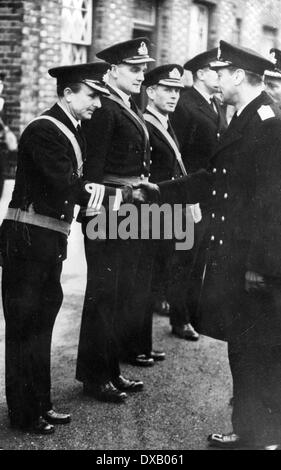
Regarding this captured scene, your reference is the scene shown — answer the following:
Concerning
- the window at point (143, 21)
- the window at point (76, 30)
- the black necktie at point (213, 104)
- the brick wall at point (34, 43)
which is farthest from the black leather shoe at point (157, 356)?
the window at point (143, 21)

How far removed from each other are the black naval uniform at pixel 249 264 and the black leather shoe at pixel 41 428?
3.38 ft

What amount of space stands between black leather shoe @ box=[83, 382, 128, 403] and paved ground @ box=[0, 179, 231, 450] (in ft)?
0.15

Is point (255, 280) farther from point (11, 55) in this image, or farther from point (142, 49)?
point (11, 55)

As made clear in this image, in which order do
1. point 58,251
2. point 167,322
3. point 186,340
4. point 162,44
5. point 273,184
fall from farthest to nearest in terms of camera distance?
point 162,44, point 167,322, point 186,340, point 58,251, point 273,184

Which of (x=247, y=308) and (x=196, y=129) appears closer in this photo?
(x=247, y=308)

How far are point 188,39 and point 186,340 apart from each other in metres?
8.24

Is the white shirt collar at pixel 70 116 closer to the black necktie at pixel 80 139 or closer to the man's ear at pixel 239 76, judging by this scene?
the black necktie at pixel 80 139

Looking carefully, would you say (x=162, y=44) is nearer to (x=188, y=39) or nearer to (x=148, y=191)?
(x=188, y=39)

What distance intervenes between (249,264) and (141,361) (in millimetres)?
1972

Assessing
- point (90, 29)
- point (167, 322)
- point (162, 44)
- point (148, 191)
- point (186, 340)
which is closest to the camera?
point (148, 191)

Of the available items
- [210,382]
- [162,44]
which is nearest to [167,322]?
[210,382]

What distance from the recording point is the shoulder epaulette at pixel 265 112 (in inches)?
172

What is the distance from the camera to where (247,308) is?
445 centimetres

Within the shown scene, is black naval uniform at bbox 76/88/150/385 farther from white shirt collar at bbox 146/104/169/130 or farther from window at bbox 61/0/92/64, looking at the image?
window at bbox 61/0/92/64
